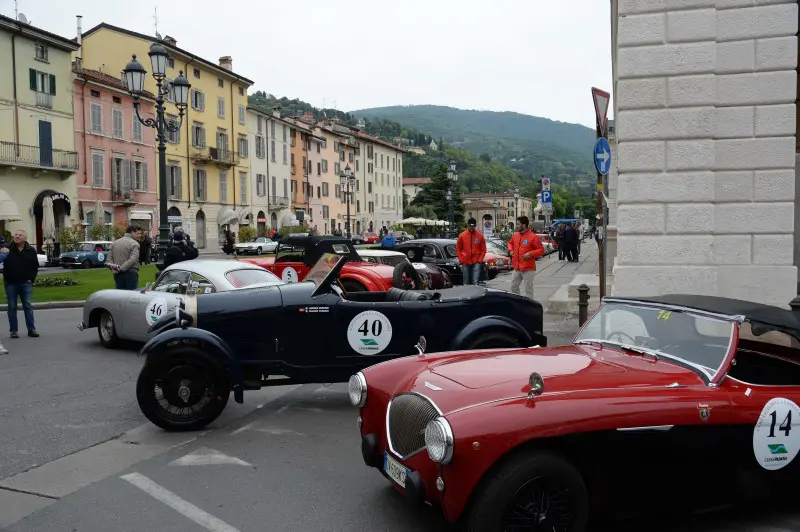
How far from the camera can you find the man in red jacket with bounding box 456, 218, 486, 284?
16016mm

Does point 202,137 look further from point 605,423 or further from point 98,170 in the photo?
point 605,423

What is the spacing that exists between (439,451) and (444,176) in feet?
289

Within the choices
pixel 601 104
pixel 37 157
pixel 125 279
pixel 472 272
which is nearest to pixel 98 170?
pixel 37 157

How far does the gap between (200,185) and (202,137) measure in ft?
12.8

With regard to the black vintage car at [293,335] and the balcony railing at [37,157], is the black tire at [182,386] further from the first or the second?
the balcony railing at [37,157]

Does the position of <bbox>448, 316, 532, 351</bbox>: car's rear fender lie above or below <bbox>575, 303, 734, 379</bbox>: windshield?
below

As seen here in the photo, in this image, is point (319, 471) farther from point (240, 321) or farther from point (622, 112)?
point (622, 112)

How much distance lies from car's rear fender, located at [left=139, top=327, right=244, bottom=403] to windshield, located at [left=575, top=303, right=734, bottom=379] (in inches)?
126

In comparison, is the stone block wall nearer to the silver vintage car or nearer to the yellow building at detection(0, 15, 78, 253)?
the silver vintage car

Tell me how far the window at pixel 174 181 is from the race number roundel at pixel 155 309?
44406 mm

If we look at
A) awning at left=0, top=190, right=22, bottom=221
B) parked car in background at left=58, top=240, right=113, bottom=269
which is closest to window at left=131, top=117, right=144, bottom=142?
awning at left=0, top=190, right=22, bottom=221

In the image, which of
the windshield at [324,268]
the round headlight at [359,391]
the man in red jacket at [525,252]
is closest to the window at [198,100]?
the man in red jacket at [525,252]

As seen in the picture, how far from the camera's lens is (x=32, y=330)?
12273 millimetres

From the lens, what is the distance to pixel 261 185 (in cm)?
6738
